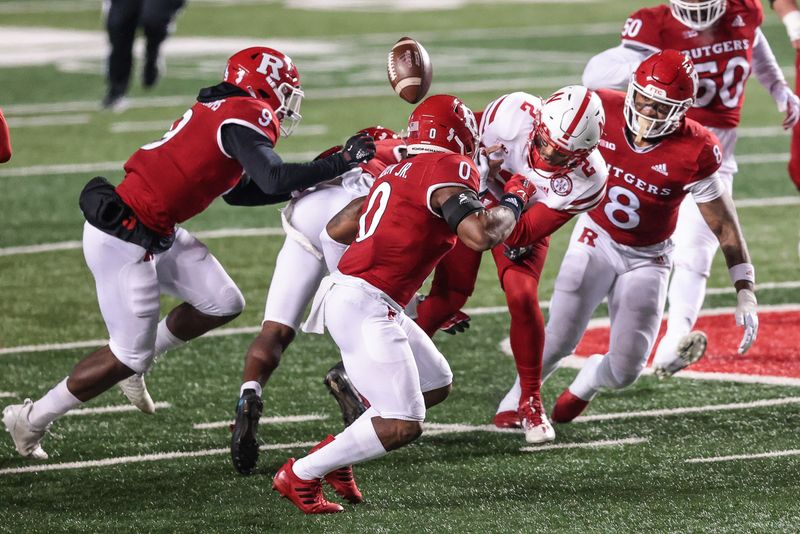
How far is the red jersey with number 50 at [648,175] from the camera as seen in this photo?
18.8 ft

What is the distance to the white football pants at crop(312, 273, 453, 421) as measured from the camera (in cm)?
471

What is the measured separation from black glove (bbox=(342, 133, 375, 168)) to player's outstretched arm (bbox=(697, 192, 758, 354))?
1.44 meters

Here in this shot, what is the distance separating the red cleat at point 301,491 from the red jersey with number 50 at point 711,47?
3204 millimetres

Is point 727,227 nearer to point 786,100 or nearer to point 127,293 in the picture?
point 786,100

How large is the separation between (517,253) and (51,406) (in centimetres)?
186

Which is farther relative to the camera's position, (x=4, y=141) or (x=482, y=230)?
(x=4, y=141)

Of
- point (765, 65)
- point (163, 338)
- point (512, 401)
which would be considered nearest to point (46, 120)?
point (765, 65)

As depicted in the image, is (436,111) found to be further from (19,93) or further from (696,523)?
(19,93)

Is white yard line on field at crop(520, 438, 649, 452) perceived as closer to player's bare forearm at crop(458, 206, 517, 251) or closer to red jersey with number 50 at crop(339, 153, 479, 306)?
red jersey with number 50 at crop(339, 153, 479, 306)

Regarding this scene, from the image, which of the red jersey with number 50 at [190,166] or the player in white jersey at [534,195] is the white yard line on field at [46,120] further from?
the player in white jersey at [534,195]

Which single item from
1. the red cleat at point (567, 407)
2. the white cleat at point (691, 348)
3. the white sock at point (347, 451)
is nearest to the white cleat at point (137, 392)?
the white sock at point (347, 451)

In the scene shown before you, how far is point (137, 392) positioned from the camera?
5.84 metres

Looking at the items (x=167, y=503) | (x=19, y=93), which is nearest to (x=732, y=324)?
(x=167, y=503)

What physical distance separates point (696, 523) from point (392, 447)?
0.99m
